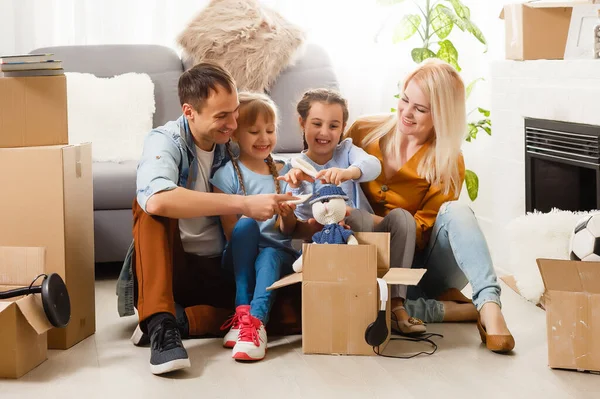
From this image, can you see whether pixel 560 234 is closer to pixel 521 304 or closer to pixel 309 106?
pixel 521 304

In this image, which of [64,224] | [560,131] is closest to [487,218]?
[560,131]

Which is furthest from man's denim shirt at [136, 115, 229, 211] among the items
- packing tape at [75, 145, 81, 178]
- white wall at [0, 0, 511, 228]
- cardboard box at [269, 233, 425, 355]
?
white wall at [0, 0, 511, 228]

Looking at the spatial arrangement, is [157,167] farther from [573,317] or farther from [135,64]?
[135,64]

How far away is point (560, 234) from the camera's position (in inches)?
100

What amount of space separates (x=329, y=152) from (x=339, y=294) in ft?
1.62

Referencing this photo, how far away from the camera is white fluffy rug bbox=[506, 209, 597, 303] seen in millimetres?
2531

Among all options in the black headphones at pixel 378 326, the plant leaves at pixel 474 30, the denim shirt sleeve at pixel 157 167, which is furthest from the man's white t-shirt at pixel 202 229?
the plant leaves at pixel 474 30

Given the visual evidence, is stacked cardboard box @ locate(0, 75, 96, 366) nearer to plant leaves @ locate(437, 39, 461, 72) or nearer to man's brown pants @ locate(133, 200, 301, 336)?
man's brown pants @ locate(133, 200, 301, 336)

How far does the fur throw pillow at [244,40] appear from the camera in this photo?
3.62 meters

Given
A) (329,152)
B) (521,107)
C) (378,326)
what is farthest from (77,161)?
(521,107)

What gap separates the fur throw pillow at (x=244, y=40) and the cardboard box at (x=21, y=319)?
1.54 meters

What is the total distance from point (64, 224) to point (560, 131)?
5.37 ft

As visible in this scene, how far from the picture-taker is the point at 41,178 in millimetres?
2338

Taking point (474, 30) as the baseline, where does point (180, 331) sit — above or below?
below
